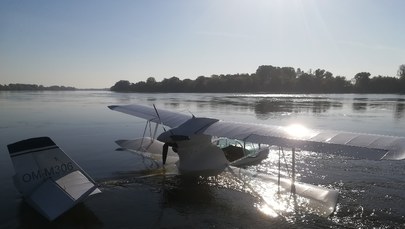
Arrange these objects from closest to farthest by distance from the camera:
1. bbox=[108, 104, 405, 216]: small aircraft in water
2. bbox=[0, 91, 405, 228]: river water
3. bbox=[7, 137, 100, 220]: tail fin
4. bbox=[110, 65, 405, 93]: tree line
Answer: bbox=[7, 137, 100, 220]: tail fin → bbox=[108, 104, 405, 216]: small aircraft in water → bbox=[0, 91, 405, 228]: river water → bbox=[110, 65, 405, 93]: tree line

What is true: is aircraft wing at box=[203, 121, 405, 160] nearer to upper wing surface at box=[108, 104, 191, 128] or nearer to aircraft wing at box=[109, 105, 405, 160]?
aircraft wing at box=[109, 105, 405, 160]

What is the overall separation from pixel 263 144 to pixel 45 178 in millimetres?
6729

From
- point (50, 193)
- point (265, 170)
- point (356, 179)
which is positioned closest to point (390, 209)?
point (356, 179)

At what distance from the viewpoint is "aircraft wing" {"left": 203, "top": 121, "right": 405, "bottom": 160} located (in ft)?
24.1

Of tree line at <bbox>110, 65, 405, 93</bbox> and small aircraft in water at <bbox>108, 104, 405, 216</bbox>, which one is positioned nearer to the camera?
small aircraft in water at <bbox>108, 104, 405, 216</bbox>

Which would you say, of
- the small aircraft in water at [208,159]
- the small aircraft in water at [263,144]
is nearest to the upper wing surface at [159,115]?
the small aircraft in water at [263,144]

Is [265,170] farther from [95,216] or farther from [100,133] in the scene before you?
[100,133]

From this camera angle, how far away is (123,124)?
83.6 feet

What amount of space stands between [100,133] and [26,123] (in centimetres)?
789

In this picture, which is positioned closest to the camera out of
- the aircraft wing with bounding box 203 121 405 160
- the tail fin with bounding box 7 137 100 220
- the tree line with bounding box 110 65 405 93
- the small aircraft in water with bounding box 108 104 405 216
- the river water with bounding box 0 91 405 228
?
the aircraft wing with bounding box 203 121 405 160

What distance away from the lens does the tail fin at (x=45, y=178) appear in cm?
759

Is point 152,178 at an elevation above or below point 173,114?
below

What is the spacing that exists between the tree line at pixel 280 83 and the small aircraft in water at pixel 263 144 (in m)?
127

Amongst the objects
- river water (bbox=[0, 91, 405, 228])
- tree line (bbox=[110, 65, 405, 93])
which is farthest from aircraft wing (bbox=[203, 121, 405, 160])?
tree line (bbox=[110, 65, 405, 93])
